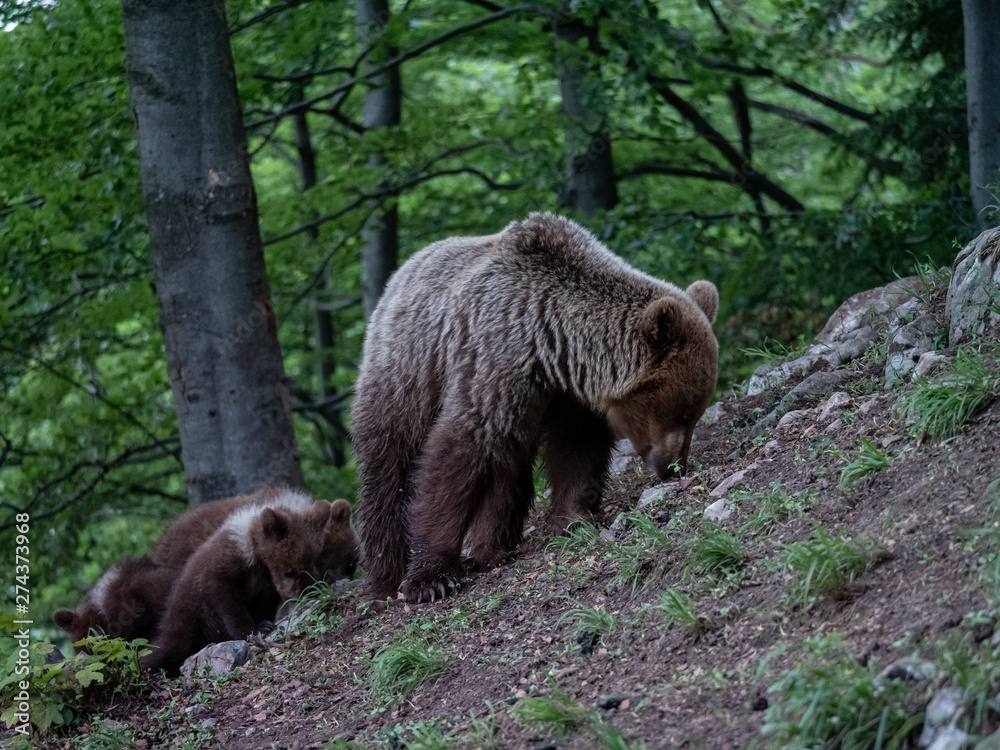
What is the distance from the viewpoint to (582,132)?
392 inches

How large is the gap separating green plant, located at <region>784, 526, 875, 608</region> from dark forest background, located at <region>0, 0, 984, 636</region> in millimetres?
3286

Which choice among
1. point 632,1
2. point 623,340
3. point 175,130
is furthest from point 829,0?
point 175,130

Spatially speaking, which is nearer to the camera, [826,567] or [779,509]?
[826,567]

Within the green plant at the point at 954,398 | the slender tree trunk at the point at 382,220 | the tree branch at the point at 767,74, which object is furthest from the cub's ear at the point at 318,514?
the tree branch at the point at 767,74

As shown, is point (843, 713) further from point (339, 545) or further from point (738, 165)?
point (738, 165)

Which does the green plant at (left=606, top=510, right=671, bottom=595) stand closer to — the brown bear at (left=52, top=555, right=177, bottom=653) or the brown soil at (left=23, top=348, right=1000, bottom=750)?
the brown soil at (left=23, top=348, right=1000, bottom=750)

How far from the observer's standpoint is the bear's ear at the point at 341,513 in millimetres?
6918

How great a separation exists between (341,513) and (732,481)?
324 centimetres

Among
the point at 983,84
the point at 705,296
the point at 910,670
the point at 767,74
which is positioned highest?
the point at 767,74

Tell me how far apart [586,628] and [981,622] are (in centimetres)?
168

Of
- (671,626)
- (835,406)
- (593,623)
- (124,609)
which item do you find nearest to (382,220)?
(124,609)

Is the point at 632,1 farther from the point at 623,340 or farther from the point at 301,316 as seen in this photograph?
the point at 301,316

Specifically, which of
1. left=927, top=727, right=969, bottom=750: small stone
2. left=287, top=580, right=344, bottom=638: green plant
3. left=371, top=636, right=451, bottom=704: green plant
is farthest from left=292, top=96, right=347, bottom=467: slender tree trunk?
left=927, top=727, right=969, bottom=750: small stone

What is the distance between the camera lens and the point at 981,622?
275cm
